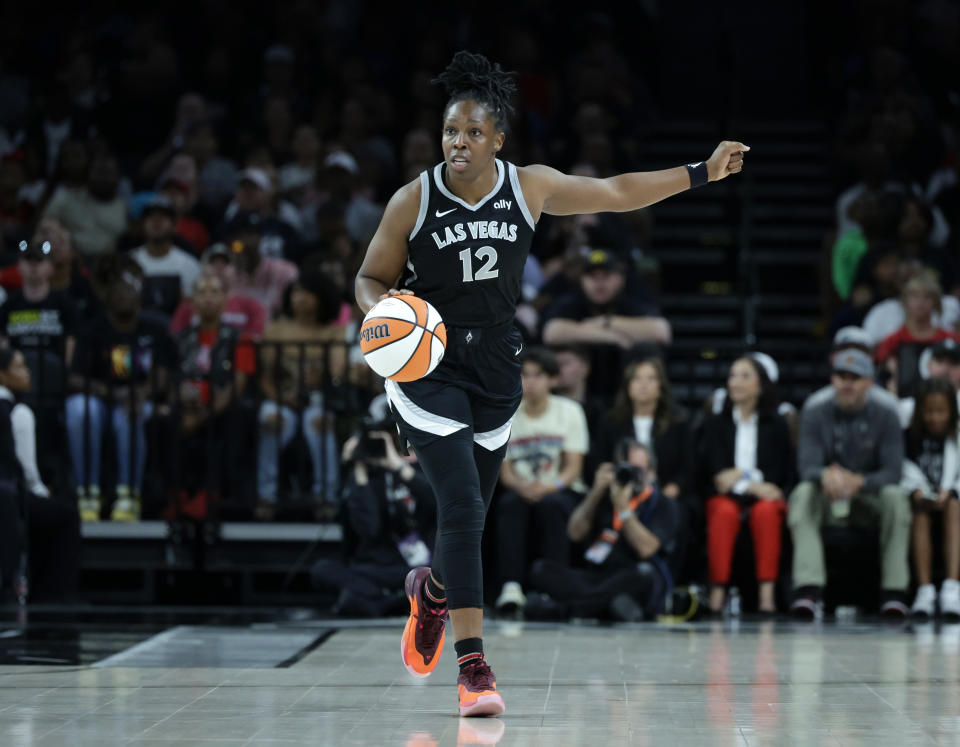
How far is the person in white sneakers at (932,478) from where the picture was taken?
31.0 ft

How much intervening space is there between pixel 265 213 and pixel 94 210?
1.49 metres

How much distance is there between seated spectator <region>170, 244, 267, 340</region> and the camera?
36.3ft

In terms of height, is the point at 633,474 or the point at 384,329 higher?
the point at 384,329

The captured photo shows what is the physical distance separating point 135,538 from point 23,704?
15.4 feet

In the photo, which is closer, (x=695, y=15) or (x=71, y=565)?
(x=71, y=565)

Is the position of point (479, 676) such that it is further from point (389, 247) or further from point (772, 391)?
point (772, 391)

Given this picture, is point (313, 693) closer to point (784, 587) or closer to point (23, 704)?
point (23, 704)

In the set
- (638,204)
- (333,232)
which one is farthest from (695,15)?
(638,204)

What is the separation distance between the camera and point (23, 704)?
5383 mm

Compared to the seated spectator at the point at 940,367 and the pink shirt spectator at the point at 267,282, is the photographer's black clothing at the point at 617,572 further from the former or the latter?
the pink shirt spectator at the point at 267,282

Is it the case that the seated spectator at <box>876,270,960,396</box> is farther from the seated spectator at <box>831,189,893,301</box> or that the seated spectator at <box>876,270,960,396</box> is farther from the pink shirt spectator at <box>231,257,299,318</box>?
the pink shirt spectator at <box>231,257,299,318</box>

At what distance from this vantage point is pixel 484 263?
548 centimetres

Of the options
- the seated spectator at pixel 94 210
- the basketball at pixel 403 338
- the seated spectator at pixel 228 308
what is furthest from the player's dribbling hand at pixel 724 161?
the seated spectator at pixel 94 210

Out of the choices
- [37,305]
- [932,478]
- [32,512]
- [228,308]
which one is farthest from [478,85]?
[37,305]
